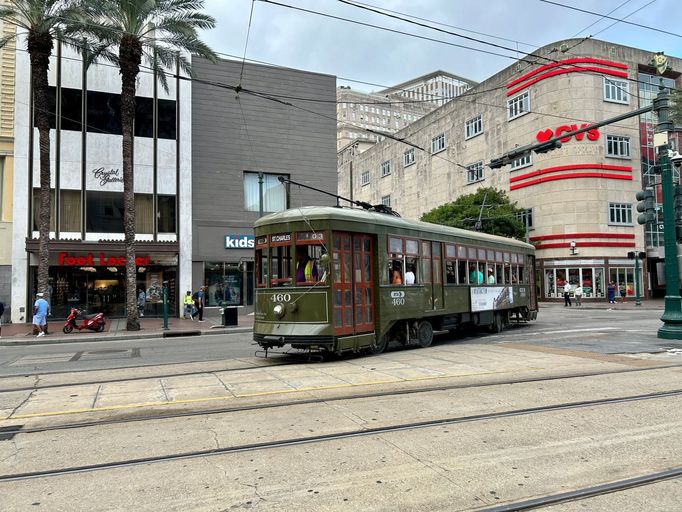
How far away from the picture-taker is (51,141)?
26.3m

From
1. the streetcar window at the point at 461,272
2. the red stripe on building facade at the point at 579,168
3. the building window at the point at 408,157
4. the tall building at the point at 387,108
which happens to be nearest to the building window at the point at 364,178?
the building window at the point at 408,157

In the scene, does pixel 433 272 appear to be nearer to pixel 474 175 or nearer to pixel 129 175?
pixel 129 175

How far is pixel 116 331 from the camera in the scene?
21953mm

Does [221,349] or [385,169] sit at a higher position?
[385,169]

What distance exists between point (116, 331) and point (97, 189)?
29.7ft

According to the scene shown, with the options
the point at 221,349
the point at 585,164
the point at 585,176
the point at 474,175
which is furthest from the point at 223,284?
the point at 474,175

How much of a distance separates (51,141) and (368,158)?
56.5m

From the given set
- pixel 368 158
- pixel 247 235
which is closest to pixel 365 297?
pixel 247 235

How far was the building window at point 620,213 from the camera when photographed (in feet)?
138

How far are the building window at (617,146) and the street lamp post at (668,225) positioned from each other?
29866 millimetres

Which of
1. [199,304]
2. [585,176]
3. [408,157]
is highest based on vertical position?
[408,157]

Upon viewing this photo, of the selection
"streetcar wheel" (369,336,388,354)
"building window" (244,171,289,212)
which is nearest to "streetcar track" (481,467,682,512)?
"streetcar wheel" (369,336,388,354)

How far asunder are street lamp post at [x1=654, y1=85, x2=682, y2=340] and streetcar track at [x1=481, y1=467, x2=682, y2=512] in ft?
40.0

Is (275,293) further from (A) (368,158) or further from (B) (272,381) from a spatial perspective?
(A) (368,158)
